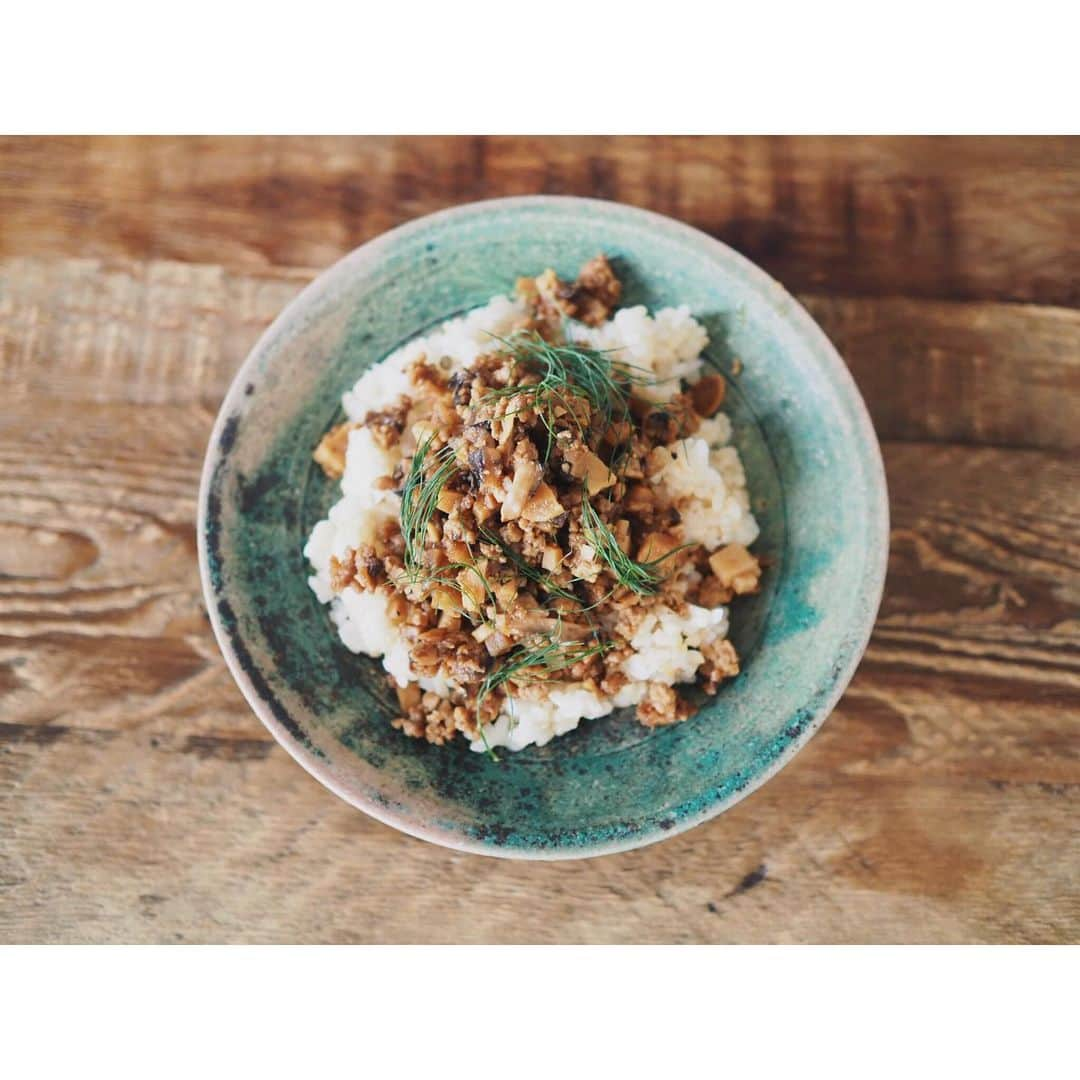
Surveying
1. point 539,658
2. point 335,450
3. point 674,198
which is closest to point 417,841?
point 539,658

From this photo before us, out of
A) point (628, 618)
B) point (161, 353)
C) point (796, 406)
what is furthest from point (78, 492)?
point (796, 406)

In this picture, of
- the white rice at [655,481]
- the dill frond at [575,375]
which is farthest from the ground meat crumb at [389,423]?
the dill frond at [575,375]

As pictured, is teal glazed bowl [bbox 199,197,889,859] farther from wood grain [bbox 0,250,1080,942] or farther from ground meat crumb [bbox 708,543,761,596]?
wood grain [bbox 0,250,1080,942]

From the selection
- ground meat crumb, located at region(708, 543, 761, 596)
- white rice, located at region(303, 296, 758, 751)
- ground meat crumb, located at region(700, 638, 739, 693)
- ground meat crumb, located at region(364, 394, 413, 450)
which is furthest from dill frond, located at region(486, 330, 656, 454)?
ground meat crumb, located at region(700, 638, 739, 693)

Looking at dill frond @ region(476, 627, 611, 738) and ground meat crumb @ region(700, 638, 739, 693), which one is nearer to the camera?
dill frond @ region(476, 627, 611, 738)

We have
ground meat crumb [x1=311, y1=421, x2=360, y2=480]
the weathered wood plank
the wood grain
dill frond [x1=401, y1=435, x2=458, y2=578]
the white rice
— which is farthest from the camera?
the weathered wood plank

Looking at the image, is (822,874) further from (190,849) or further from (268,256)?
(268,256)
